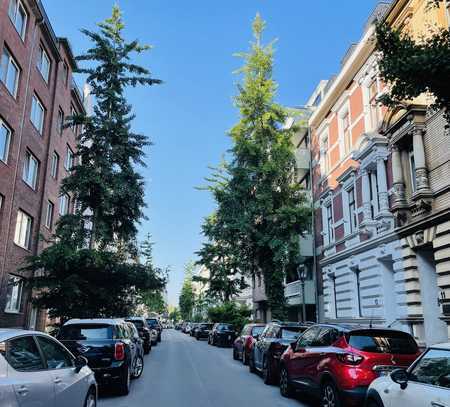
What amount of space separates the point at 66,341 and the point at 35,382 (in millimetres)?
5391

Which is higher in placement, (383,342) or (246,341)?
(383,342)

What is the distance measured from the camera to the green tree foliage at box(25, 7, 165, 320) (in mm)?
18797

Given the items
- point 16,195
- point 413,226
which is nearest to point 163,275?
point 16,195

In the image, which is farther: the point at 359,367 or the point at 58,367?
the point at 359,367

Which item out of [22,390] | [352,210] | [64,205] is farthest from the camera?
[64,205]

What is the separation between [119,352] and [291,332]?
499 centimetres

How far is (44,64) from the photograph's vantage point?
27.0 meters

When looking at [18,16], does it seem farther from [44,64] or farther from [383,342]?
[383,342]

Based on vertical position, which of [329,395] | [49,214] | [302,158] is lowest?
[329,395]

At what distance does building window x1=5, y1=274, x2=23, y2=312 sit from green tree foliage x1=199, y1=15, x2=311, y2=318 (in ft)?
35.2

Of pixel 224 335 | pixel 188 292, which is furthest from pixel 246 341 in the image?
pixel 188 292

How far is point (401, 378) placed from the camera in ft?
18.4

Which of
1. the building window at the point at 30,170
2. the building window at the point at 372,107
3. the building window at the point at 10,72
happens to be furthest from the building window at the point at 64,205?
the building window at the point at 372,107

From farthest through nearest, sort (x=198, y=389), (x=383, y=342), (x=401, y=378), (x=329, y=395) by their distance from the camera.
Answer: (x=198, y=389)
(x=329, y=395)
(x=383, y=342)
(x=401, y=378)
